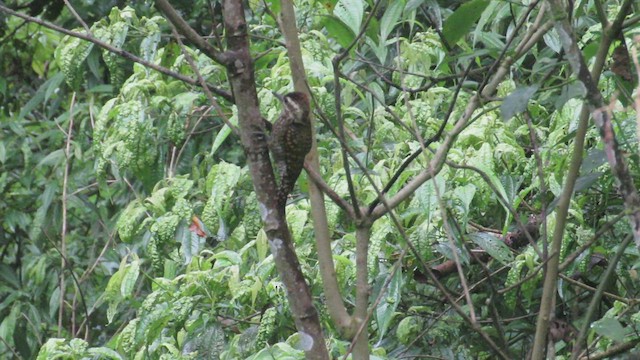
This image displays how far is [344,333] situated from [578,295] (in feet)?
3.72

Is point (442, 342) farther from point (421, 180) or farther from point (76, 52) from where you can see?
point (76, 52)

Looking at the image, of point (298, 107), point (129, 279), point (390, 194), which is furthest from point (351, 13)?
point (129, 279)

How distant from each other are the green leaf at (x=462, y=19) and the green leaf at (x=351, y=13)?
0.88 feet

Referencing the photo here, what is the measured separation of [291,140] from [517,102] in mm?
586

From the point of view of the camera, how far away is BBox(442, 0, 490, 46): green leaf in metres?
1.68

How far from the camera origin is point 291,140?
1.77 meters

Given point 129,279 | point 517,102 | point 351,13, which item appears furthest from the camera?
point 129,279

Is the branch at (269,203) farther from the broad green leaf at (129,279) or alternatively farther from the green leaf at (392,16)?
the broad green leaf at (129,279)

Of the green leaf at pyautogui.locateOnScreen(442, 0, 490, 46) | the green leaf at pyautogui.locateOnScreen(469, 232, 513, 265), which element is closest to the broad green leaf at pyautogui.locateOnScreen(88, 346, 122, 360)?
the green leaf at pyautogui.locateOnScreen(469, 232, 513, 265)

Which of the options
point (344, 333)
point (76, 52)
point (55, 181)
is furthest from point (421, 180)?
point (55, 181)

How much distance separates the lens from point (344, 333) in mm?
1530

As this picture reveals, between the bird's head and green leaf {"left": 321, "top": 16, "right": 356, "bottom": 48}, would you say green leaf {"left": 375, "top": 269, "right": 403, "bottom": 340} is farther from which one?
green leaf {"left": 321, "top": 16, "right": 356, "bottom": 48}

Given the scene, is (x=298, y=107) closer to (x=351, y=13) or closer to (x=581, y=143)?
(x=351, y=13)

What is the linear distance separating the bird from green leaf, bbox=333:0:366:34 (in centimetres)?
25
